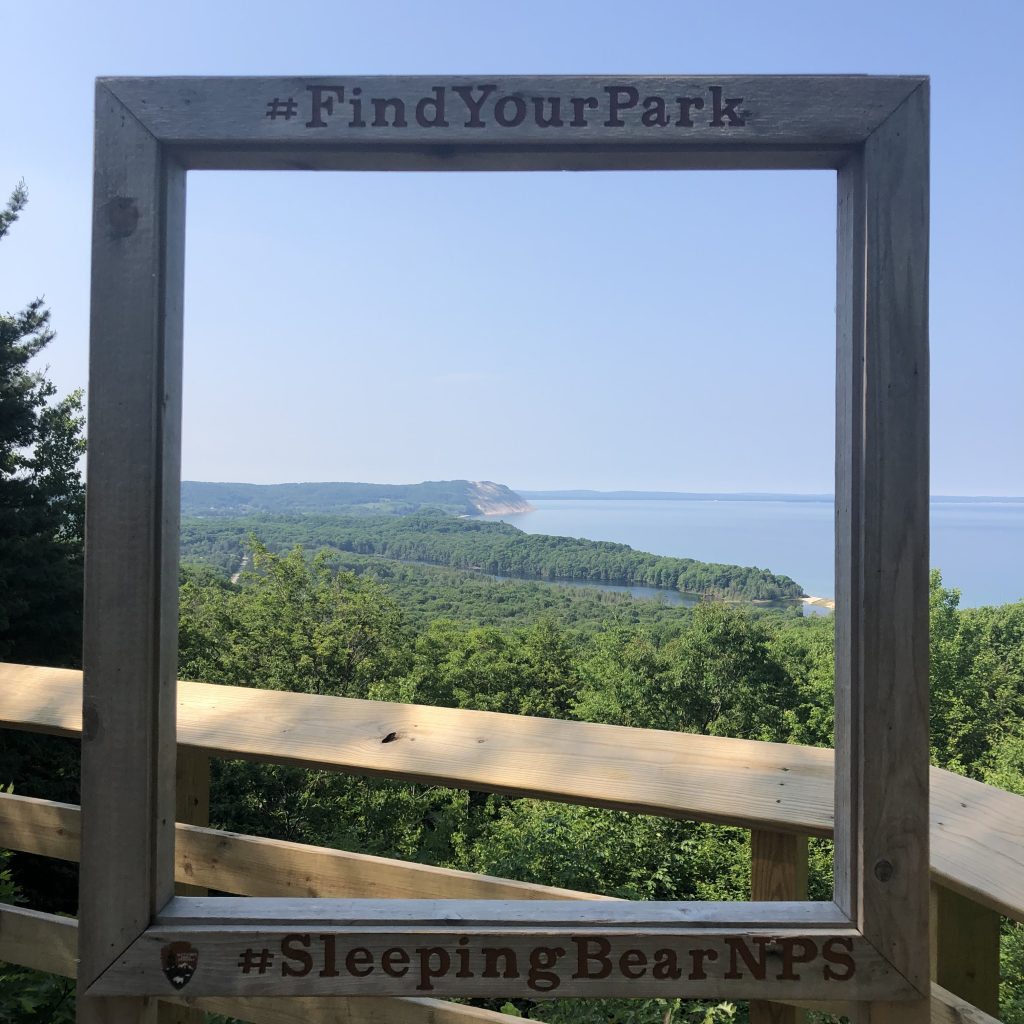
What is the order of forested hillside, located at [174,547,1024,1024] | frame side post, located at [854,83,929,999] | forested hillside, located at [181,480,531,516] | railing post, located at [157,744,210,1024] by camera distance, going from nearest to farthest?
frame side post, located at [854,83,929,999], railing post, located at [157,744,210,1024], forested hillside, located at [181,480,531,516], forested hillside, located at [174,547,1024,1024]

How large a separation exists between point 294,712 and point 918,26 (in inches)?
432

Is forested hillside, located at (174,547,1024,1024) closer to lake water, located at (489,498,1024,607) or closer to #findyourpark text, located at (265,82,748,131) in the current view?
lake water, located at (489,498,1024,607)

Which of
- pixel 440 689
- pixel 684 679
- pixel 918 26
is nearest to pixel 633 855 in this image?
pixel 684 679

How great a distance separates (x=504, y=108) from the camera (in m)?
0.73

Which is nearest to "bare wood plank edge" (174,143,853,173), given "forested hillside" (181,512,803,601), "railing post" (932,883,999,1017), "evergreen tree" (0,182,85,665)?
"railing post" (932,883,999,1017)

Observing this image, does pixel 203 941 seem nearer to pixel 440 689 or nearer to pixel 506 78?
pixel 506 78

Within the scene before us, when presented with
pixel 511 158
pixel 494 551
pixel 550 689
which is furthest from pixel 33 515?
pixel 511 158

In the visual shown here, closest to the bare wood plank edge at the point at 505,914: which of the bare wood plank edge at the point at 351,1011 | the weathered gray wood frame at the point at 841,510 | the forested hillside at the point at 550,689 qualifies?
the weathered gray wood frame at the point at 841,510

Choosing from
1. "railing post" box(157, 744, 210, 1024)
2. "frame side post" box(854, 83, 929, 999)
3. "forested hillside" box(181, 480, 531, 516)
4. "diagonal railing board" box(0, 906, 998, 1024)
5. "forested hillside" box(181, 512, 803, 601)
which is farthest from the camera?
"forested hillside" box(181, 512, 803, 601)

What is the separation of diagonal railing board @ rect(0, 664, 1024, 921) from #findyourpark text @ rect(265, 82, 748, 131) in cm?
67

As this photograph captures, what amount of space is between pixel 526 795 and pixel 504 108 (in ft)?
2.38

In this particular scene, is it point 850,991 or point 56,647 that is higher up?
point 850,991

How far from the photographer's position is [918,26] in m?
8.92

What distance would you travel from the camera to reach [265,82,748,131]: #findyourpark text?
2.39 feet
